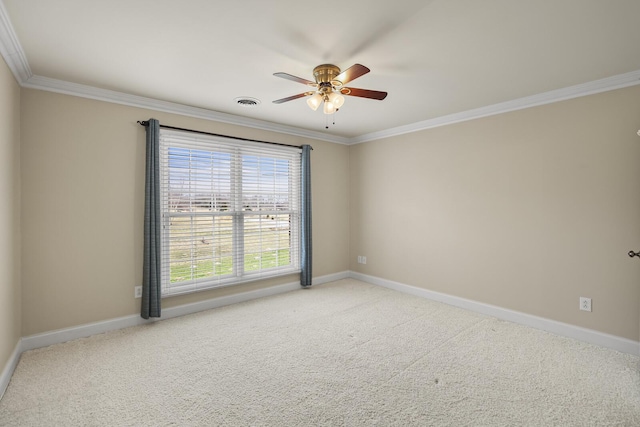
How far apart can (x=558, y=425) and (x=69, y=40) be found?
400 cm

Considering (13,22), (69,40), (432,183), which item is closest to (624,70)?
(432,183)

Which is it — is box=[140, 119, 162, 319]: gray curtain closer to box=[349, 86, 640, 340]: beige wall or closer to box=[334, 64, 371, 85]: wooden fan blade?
box=[334, 64, 371, 85]: wooden fan blade

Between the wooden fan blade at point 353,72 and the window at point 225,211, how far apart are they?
84.9 inches

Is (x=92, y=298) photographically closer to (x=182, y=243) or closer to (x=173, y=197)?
(x=182, y=243)

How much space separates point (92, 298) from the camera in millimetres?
3131

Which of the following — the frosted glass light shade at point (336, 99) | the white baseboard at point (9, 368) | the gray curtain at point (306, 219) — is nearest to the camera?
the white baseboard at point (9, 368)

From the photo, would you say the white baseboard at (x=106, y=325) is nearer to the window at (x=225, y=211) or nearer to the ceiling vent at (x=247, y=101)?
the window at (x=225, y=211)

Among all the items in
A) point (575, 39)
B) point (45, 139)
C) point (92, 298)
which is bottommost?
point (92, 298)

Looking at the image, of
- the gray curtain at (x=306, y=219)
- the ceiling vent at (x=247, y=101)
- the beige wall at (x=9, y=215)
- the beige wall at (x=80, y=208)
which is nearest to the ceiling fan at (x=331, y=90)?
the ceiling vent at (x=247, y=101)

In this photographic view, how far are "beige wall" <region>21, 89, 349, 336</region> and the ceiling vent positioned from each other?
0.77 meters

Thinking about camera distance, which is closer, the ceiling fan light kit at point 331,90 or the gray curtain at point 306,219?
the ceiling fan light kit at point 331,90

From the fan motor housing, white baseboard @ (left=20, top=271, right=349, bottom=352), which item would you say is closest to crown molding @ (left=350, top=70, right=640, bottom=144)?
the fan motor housing

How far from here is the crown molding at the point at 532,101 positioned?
2.78 m

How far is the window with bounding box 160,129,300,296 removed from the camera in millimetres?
3658
